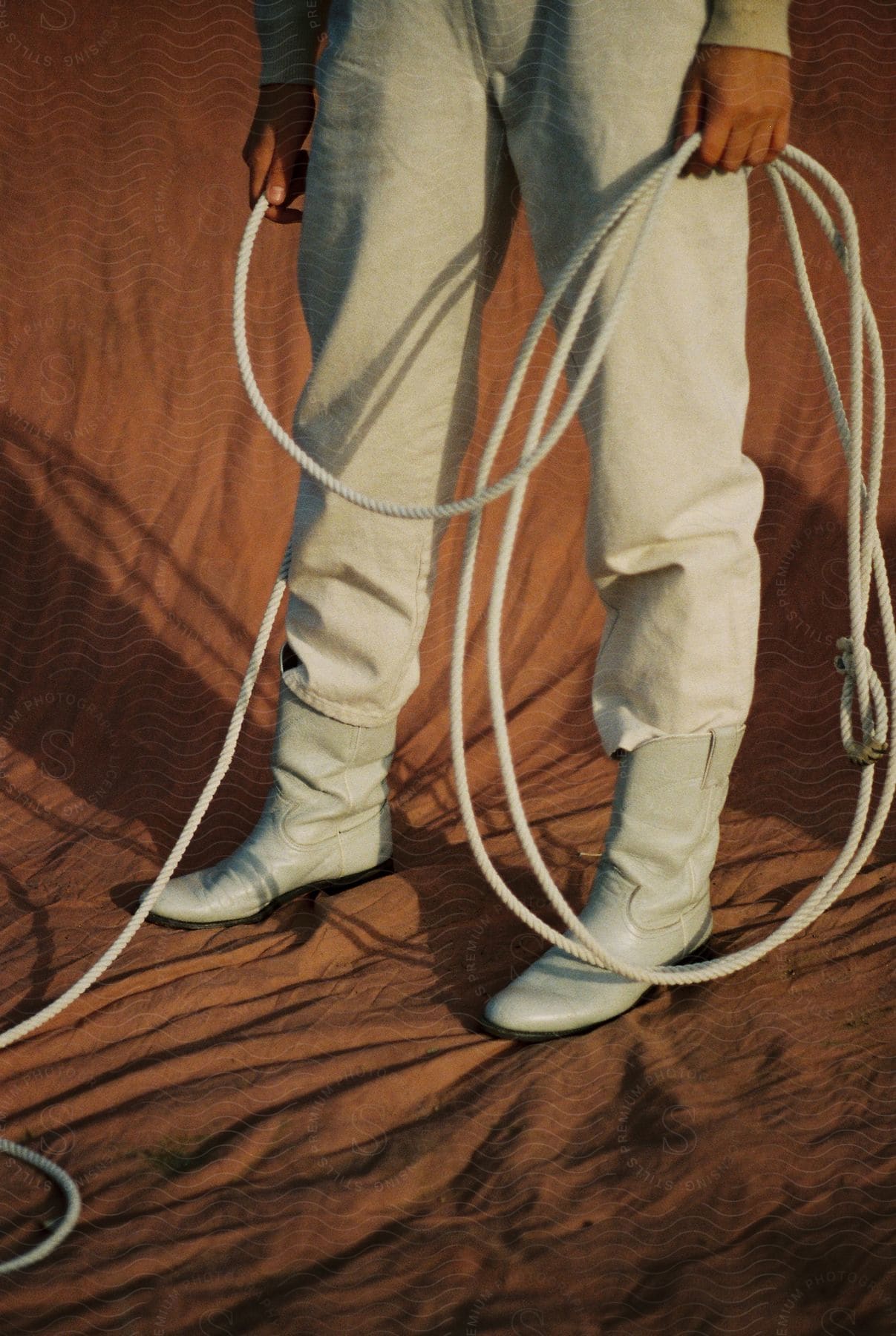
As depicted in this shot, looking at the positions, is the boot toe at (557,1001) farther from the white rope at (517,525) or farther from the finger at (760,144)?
the finger at (760,144)

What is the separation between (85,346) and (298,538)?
1.19 metres

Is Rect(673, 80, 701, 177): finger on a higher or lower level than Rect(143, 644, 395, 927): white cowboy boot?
higher

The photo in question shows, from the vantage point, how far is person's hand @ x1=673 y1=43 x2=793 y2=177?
790mm

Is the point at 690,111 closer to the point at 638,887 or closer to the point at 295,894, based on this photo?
the point at 638,887

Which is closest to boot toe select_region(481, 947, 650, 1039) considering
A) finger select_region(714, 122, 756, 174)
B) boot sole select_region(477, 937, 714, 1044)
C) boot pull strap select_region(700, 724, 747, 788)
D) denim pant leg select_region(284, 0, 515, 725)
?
boot sole select_region(477, 937, 714, 1044)

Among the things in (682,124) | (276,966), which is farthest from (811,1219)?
(682,124)

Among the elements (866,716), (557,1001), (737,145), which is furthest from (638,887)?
(737,145)

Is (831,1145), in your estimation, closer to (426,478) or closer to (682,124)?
(426,478)

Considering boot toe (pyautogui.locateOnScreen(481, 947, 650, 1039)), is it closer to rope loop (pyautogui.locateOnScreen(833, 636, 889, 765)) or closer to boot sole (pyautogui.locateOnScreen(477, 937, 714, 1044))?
boot sole (pyautogui.locateOnScreen(477, 937, 714, 1044))

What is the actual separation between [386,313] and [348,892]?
59 centimetres

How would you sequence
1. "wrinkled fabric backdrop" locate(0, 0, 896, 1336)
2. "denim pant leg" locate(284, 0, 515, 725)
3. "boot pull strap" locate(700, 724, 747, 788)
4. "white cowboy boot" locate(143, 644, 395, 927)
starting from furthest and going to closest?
"white cowboy boot" locate(143, 644, 395, 927) → "boot pull strap" locate(700, 724, 747, 788) → "denim pant leg" locate(284, 0, 515, 725) → "wrinkled fabric backdrop" locate(0, 0, 896, 1336)

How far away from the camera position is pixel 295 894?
3.98ft

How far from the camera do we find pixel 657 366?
2.86ft

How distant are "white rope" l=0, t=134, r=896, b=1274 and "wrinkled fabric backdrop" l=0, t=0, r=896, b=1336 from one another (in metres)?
0.07
